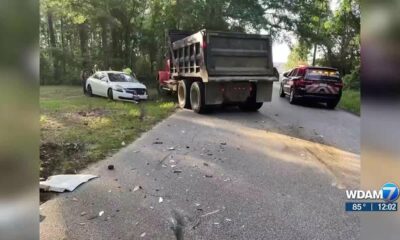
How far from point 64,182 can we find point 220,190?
1.32 m

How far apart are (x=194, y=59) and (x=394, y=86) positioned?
721cm

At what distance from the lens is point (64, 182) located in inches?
117

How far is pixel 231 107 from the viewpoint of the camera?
9.21 m

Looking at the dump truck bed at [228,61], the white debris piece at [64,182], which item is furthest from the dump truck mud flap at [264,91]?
the white debris piece at [64,182]

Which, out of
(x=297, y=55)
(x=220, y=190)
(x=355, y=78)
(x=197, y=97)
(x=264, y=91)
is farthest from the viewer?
(x=197, y=97)

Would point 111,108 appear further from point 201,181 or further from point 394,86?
point 394,86

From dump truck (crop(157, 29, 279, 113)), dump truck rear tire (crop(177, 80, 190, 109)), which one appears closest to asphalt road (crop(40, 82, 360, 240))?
dump truck (crop(157, 29, 279, 113))

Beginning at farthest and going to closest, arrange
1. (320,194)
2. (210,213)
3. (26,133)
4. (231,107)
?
1. (231,107)
2. (320,194)
3. (210,213)
4. (26,133)

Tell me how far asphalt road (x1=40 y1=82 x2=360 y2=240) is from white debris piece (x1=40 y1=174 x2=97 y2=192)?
0.06 m

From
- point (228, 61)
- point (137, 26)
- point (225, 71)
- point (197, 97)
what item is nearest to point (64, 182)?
point (137, 26)

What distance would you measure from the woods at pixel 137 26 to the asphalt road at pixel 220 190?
53cm

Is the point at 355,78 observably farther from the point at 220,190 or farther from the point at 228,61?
the point at 228,61

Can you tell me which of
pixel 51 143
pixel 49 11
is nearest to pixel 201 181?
pixel 51 143

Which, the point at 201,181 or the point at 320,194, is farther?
the point at 201,181
